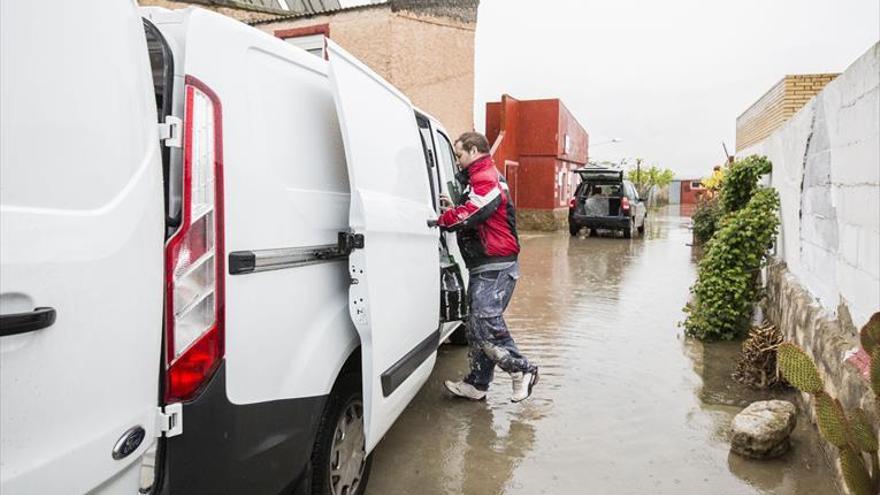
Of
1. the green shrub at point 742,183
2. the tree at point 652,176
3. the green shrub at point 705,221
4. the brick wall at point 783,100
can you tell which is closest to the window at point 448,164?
the green shrub at point 742,183

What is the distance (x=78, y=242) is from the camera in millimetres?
1447

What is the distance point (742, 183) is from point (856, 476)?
5244 mm

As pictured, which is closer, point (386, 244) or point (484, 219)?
point (386, 244)

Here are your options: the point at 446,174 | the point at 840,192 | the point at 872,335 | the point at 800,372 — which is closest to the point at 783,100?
the point at 840,192

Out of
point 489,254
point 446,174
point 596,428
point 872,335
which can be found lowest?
point 596,428

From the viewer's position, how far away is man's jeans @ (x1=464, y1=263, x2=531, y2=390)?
408cm

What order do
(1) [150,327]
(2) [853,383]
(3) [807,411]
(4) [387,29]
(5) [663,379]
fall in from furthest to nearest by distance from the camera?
(4) [387,29]
(5) [663,379]
(3) [807,411]
(2) [853,383]
(1) [150,327]

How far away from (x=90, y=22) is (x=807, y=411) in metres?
4.41

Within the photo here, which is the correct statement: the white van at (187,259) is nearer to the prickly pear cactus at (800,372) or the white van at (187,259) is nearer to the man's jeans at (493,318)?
the man's jeans at (493,318)

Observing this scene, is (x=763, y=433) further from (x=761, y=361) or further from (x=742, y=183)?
(x=742, y=183)

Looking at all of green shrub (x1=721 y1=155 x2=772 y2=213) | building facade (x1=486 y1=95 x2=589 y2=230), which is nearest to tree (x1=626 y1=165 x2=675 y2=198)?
building facade (x1=486 y1=95 x2=589 y2=230)

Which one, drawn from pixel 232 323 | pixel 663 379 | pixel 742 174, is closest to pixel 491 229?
pixel 663 379

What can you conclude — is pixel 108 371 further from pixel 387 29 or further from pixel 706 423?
pixel 387 29

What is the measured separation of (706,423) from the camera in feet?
13.3
